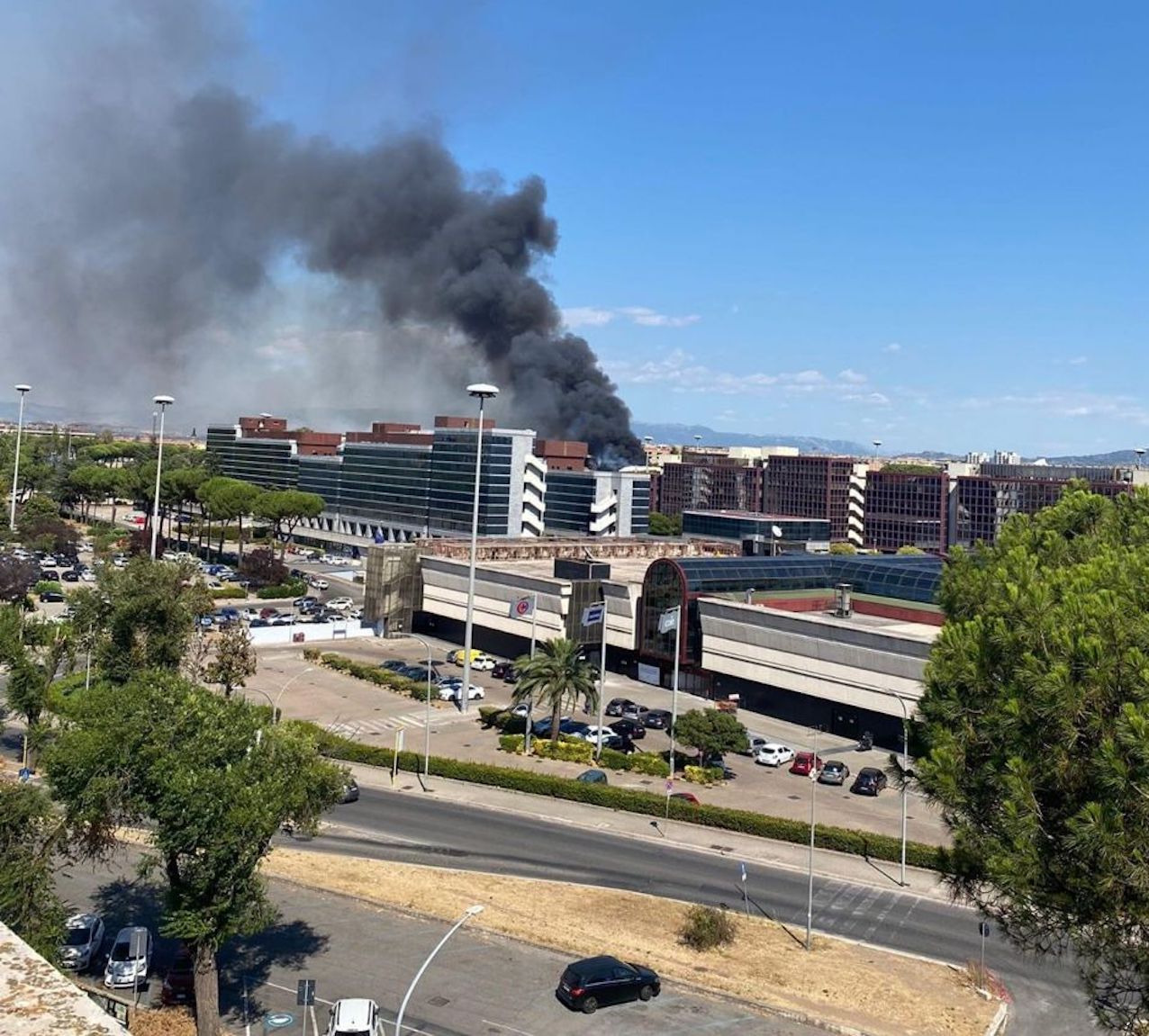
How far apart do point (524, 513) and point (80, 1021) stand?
385 feet

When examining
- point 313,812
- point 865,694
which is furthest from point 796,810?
point 313,812

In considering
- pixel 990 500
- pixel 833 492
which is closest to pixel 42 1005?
pixel 990 500

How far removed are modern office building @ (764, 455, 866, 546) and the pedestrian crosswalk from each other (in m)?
116

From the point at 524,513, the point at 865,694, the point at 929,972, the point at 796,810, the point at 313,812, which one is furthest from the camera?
the point at 524,513

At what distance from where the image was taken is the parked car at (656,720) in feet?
190

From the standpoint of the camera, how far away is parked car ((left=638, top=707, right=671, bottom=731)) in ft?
190

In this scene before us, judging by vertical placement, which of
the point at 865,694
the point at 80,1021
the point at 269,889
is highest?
the point at 80,1021

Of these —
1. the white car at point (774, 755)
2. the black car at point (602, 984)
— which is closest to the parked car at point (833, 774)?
the white car at point (774, 755)

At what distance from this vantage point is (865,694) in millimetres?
53562

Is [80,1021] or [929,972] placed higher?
[80,1021]

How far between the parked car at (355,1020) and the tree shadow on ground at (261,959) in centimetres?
278

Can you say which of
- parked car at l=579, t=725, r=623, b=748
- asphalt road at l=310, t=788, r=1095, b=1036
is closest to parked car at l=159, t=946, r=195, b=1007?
asphalt road at l=310, t=788, r=1095, b=1036

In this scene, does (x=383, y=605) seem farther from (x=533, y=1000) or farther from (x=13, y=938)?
(x=13, y=938)

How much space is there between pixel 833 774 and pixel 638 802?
11.2m
